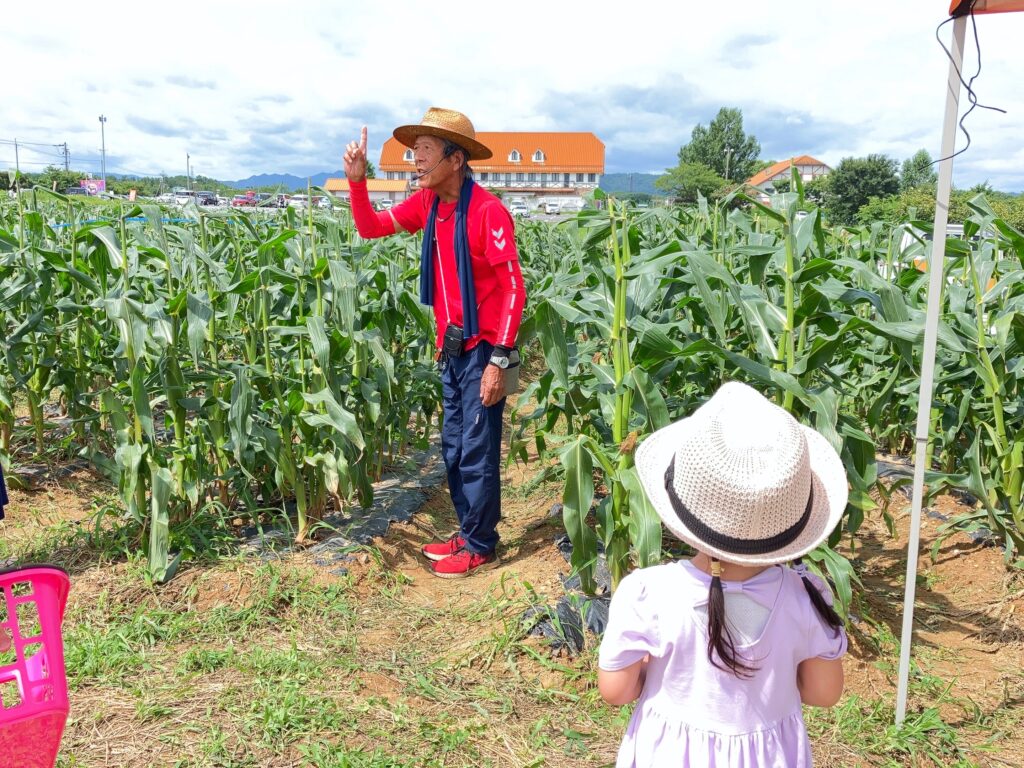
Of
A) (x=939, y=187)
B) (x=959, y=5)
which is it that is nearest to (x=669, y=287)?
(x=939, y=187)

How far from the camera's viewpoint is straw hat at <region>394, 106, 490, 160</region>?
135 inches

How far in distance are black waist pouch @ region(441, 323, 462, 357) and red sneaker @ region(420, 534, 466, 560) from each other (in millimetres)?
975

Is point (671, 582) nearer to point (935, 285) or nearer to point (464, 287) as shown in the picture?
point (935, 285)

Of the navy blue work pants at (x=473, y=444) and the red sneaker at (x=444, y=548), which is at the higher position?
the navy blue work pants at (x=473, y=444)

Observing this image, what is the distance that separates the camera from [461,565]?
151 inches

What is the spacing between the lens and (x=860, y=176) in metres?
53.2

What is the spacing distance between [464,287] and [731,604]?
2.37 metres

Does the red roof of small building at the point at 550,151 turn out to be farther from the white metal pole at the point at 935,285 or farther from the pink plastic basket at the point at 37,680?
the pink plastic basket at the point at 37,680

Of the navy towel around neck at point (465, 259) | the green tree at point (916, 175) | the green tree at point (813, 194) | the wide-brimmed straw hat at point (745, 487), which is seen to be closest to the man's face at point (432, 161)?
the navy towel around neck at point (465, 259)

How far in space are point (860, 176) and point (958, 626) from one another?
56.1 metres

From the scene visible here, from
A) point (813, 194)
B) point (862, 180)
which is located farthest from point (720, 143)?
point (813, 194)

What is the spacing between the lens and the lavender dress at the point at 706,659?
55.9 inches

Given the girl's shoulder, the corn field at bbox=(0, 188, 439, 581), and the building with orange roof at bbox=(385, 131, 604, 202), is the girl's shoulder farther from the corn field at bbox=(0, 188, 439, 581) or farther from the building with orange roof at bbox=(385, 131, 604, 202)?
the building with orange roof at bbox=(385, 131, 604, 202)

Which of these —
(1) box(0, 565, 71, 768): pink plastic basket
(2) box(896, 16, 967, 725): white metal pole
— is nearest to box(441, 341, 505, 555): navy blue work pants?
(2) box(896, 16, 967, 725): white metal pole
